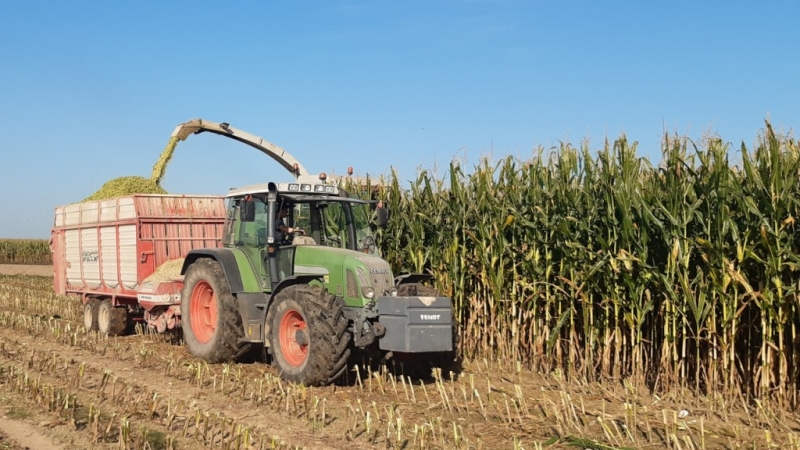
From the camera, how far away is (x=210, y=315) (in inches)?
394

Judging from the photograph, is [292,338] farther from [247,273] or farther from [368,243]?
[368,243]

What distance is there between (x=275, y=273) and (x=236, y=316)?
0.82m

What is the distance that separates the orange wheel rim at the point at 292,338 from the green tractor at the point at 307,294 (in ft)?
0.04

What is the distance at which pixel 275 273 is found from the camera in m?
8.76

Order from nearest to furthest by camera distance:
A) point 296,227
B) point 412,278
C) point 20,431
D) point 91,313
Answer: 1. point 20,431
2. point 412,278
3. point 296,227
4. point 91,313

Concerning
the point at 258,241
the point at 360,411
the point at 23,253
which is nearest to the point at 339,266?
the point at 258,241

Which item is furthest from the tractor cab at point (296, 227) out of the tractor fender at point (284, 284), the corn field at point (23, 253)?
the corn field at point (23, 253)

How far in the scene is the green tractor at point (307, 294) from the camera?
7.67 meters

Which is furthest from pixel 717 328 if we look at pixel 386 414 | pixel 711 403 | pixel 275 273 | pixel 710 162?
pixel 275 273

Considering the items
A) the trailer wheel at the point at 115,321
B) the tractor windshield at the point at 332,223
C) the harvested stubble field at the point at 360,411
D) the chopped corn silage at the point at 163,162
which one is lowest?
the harvested stubble field at the point at 360,411

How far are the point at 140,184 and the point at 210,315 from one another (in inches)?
155

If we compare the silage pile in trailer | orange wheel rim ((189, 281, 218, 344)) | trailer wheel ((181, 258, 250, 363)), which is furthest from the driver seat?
the silage pile in trailer

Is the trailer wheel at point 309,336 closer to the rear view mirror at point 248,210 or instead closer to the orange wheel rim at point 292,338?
the orange wheel rim at point 292,338

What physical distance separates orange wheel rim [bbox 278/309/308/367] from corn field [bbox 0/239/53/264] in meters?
38.4
